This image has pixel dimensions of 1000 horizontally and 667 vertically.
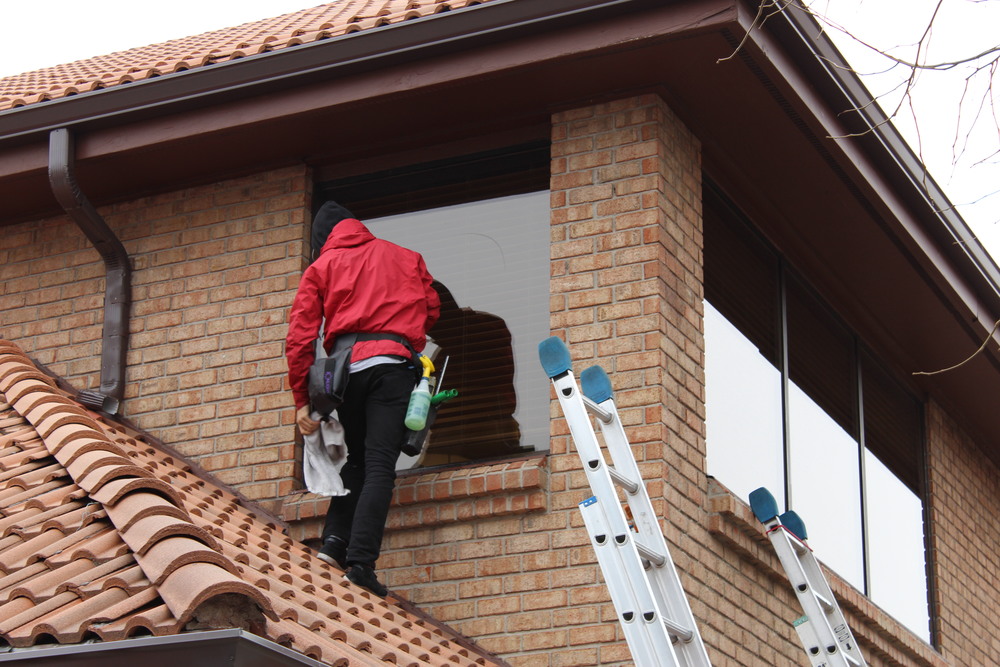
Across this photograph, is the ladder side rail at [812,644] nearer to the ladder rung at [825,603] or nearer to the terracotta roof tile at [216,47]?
the ladder rung at [825,603]

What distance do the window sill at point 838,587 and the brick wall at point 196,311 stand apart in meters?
2.19

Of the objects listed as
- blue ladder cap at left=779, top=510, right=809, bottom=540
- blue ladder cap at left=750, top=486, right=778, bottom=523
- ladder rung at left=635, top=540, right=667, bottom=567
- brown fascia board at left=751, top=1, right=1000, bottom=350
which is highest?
brown fascia board at left=751, top=1, right=1000, bottom=350

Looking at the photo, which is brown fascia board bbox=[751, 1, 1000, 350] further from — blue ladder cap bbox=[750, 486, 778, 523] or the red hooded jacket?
the red hooded jacket

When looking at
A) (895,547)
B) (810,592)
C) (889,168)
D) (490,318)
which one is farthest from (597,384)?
(895,547)

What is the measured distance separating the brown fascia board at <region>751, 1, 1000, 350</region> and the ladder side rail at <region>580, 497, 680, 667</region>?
237cm

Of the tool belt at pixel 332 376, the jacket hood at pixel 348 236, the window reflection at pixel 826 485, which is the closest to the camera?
the tool belt at pixel 332 376

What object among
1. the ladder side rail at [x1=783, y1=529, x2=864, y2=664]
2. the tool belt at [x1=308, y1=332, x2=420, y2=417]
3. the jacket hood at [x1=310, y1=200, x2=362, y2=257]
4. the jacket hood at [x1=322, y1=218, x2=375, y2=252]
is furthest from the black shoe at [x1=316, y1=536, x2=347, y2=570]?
the ladder side rail at [x1=783, y1=529, x2=864, y2=664]

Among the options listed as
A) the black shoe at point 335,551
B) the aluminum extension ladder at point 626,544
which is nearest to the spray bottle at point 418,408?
the black shoe at point 335,551

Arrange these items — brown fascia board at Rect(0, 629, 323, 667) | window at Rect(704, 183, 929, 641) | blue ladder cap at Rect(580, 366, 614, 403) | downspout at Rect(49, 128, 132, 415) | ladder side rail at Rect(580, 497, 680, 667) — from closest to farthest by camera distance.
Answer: brown fascia board at Rect(0, 629, 323, 667), ladder side rail at Rect(580, 497, 680, 667), blue ladder cap at Rect(580, 366, 614, 403), downspout at Rect(49, 128, 132, 415), window at Rect(704, 183, 929, 641)

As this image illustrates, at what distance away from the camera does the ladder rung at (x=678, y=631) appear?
16.0 feet

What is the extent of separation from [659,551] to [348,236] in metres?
2.68

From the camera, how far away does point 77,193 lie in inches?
315

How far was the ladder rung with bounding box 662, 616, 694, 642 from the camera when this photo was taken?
486cm

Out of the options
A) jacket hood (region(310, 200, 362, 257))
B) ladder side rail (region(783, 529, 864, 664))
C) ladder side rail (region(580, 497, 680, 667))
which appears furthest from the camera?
jacket hood (region(310, 200, 362, 257))
